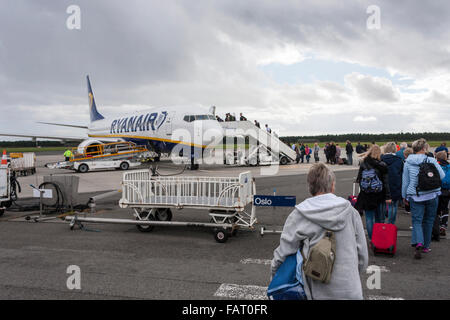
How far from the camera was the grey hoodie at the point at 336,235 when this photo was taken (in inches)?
97.1

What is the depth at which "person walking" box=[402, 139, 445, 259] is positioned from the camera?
19.2ft

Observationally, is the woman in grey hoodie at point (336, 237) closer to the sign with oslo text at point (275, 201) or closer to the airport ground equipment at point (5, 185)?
the sign with oslo text at point (275, 201)

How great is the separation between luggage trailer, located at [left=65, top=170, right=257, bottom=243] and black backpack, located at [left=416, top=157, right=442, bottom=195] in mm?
3123

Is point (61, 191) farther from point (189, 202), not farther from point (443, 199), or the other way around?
point (443, 199)

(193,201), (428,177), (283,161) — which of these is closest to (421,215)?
(428,177)

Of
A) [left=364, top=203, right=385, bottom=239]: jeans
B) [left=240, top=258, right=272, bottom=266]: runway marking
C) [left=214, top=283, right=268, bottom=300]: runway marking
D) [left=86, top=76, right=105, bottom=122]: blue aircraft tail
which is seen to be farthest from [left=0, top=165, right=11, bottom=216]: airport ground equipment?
[left=86, top=76, right=105, bottom=122]: blue aircraft tail

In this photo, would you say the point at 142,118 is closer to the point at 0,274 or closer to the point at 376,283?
the point at 0,274

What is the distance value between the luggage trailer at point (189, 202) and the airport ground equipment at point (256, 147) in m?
18.9

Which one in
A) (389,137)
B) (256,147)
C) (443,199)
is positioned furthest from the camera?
(389,137)

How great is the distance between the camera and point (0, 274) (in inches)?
209

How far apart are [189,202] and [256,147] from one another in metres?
20.8

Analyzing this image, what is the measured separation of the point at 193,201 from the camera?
7.62m

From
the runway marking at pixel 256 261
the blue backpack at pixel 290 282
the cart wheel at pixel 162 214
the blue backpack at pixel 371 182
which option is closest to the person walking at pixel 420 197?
the blue backpack at pixel 371 182

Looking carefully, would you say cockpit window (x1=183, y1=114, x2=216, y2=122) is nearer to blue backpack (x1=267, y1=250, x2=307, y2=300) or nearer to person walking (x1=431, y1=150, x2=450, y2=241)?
person walking (x1=431, y1=150, x2=450, y2=241)
